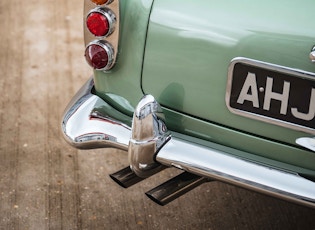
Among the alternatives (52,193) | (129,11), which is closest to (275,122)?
(129,11)

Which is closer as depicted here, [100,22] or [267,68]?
[267,68]

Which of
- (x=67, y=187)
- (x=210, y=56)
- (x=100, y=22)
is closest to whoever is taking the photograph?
(x=210, y=56)

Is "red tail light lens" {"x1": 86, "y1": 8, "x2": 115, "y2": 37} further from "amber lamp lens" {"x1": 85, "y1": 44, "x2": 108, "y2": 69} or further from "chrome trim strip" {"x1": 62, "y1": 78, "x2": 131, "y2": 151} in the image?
"chrome trim strip" {"x1": 62, "y1": 78, "x2": 131, "y2": 151}

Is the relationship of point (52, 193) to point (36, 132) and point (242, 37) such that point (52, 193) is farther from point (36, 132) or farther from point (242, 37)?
point (242, 37)

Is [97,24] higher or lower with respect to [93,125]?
higher

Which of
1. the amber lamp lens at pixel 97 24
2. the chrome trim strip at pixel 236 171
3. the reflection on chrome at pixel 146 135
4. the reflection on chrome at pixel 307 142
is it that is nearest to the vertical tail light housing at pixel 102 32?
the amber lamp lens at pixel 97 24

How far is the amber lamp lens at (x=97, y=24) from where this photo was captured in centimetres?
258

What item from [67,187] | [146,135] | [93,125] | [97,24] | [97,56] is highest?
[97,24]

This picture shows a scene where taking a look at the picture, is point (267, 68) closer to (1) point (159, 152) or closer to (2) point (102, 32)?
(1) point (159, 152)

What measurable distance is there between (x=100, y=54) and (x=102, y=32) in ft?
0.30

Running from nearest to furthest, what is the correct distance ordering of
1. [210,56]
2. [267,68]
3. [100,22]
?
[267,68]
[210,56]
[100,22]

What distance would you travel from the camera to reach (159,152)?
245cm

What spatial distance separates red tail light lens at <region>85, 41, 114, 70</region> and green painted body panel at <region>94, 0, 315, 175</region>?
0.04m

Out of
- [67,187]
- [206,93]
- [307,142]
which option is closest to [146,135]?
[206,93]
